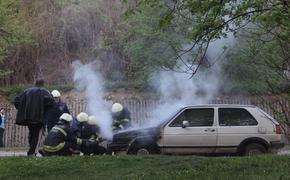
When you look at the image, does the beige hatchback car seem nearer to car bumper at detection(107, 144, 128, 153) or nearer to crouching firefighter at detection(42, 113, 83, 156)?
car bumper at detection(107, 144, 128, 153)

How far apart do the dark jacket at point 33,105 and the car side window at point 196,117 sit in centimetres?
347

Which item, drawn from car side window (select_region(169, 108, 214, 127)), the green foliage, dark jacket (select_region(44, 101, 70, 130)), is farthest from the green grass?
the green foliage

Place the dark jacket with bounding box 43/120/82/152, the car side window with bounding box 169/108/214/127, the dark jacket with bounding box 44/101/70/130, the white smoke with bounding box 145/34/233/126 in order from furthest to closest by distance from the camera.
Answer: the white smoke with bounding box 145/34/233/126 < the dark jacket with bounding box 44/101/70/130 < the car side window with bounding box 169/108/214/127 < the dark jacket with bounding box 43/120/82/152

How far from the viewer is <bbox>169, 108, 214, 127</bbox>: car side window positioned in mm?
12664

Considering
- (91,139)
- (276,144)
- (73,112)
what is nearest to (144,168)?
(91,139)

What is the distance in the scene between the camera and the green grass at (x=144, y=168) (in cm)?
845

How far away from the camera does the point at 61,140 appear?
1105cm

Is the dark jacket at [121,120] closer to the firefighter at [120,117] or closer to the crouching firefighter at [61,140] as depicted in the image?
the firefighter at [120,117]

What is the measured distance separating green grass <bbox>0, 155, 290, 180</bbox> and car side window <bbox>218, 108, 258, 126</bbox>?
257cm

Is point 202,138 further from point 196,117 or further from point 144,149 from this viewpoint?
point 144,149

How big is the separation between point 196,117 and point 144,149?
1.68m

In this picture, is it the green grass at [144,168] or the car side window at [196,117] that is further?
the car side window at [196,117]

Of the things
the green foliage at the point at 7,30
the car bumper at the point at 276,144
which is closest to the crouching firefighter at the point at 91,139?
the car bumper at the point at 276,144

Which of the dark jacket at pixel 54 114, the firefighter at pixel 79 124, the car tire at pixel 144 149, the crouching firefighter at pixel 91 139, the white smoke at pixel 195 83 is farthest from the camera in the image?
the white smoke at pixel 195 83
